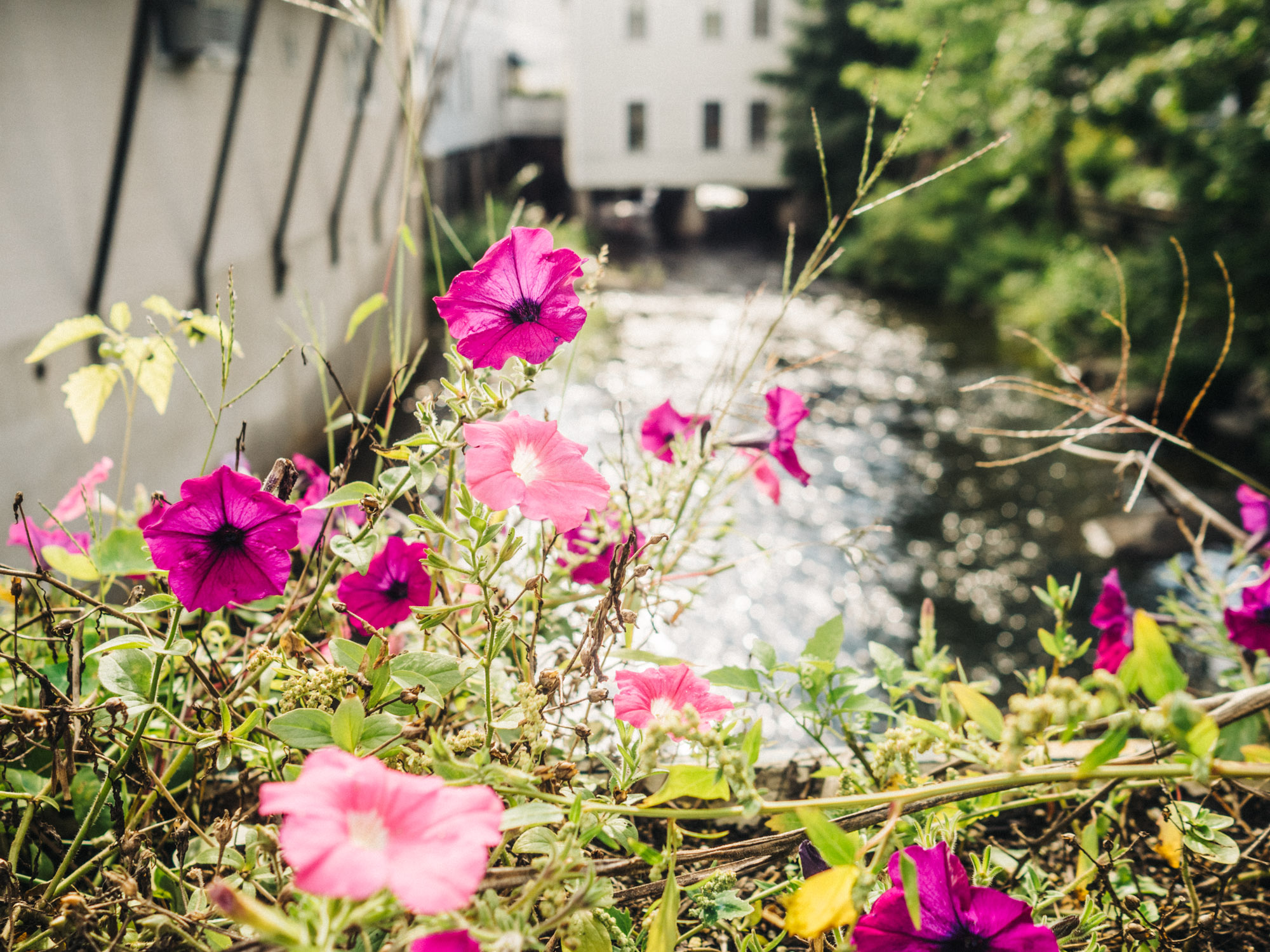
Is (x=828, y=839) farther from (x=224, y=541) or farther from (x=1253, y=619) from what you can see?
(x=1253, y=619)

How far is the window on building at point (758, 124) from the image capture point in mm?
19016

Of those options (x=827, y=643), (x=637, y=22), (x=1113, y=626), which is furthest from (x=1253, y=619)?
(x=637, y=22)

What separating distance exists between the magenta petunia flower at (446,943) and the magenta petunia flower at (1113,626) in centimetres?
71

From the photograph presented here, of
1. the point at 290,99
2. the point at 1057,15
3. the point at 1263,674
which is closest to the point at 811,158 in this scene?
the point at 1057,15

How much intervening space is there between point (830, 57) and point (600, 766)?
1875cm

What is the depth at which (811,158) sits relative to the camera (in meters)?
17.1

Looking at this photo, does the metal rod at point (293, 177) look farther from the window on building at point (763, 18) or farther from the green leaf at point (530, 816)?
the window on building at point (763, 18)

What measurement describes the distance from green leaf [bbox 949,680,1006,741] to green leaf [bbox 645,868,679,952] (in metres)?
0.23

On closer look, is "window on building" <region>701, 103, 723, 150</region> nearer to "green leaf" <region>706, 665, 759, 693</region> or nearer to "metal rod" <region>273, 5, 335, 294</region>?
"metal rod" <region>273, 5, 335, 294</region>

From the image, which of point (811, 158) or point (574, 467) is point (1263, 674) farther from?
point (811, 158)

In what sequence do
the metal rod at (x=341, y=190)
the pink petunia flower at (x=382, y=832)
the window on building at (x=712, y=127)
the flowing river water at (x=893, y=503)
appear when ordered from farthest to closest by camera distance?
1. the window on building at (x=712, y=127)
2. the metal rod at (x=341, y=190)
3. the flowing river water at (x=893, y=503)
4. the pink petunia flower at (x=382, y=832)

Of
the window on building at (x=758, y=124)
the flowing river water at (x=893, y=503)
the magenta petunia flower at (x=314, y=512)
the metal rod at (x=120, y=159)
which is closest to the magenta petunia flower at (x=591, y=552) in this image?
the magenta petunia flower at (x=314, y=512)

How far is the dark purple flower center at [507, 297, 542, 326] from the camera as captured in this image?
26.4 inches

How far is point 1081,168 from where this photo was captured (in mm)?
12781
